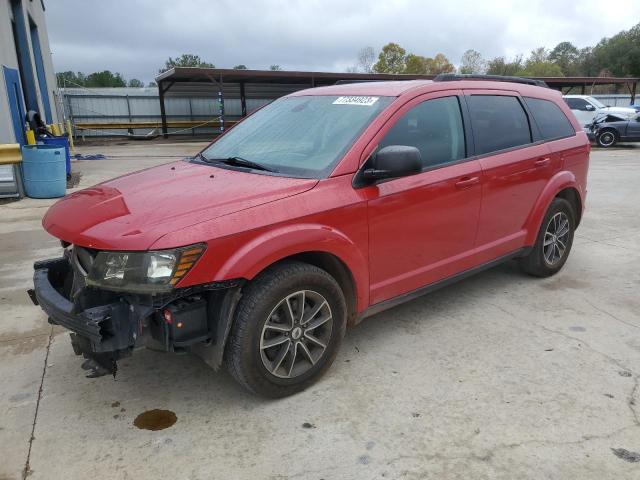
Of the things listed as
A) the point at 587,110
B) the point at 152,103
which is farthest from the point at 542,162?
the point at 152,103

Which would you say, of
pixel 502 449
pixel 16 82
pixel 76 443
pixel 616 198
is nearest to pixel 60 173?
pixel 16 82

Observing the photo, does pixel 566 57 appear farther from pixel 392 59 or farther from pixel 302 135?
pixel 302 135

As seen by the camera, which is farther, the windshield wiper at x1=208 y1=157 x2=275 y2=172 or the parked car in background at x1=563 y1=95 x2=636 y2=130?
the parked car in background at x1=563 y1=95 x2=636 y2=130

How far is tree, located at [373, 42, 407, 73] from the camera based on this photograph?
80688 mm

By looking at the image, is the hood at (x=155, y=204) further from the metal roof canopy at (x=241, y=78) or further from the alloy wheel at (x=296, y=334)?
the metal roof canopy at (x=241, y=78)

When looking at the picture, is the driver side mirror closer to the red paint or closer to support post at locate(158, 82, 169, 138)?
the red paint

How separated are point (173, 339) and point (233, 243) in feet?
1.82

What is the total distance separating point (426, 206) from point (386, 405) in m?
1.33


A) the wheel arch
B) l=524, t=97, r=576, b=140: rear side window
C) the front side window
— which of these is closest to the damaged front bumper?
the front side window

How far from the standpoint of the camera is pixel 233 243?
2582 millimetres

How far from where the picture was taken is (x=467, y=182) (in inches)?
146

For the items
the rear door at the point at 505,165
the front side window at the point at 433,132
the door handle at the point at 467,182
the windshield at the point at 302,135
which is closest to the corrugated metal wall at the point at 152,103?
the windshield at the point at 302,135

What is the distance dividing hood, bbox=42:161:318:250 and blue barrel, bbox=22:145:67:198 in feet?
21.9

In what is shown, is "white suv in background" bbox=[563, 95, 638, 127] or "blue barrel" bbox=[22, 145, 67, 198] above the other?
"white suv in background" bbox=[563, 95, 638, 127]
